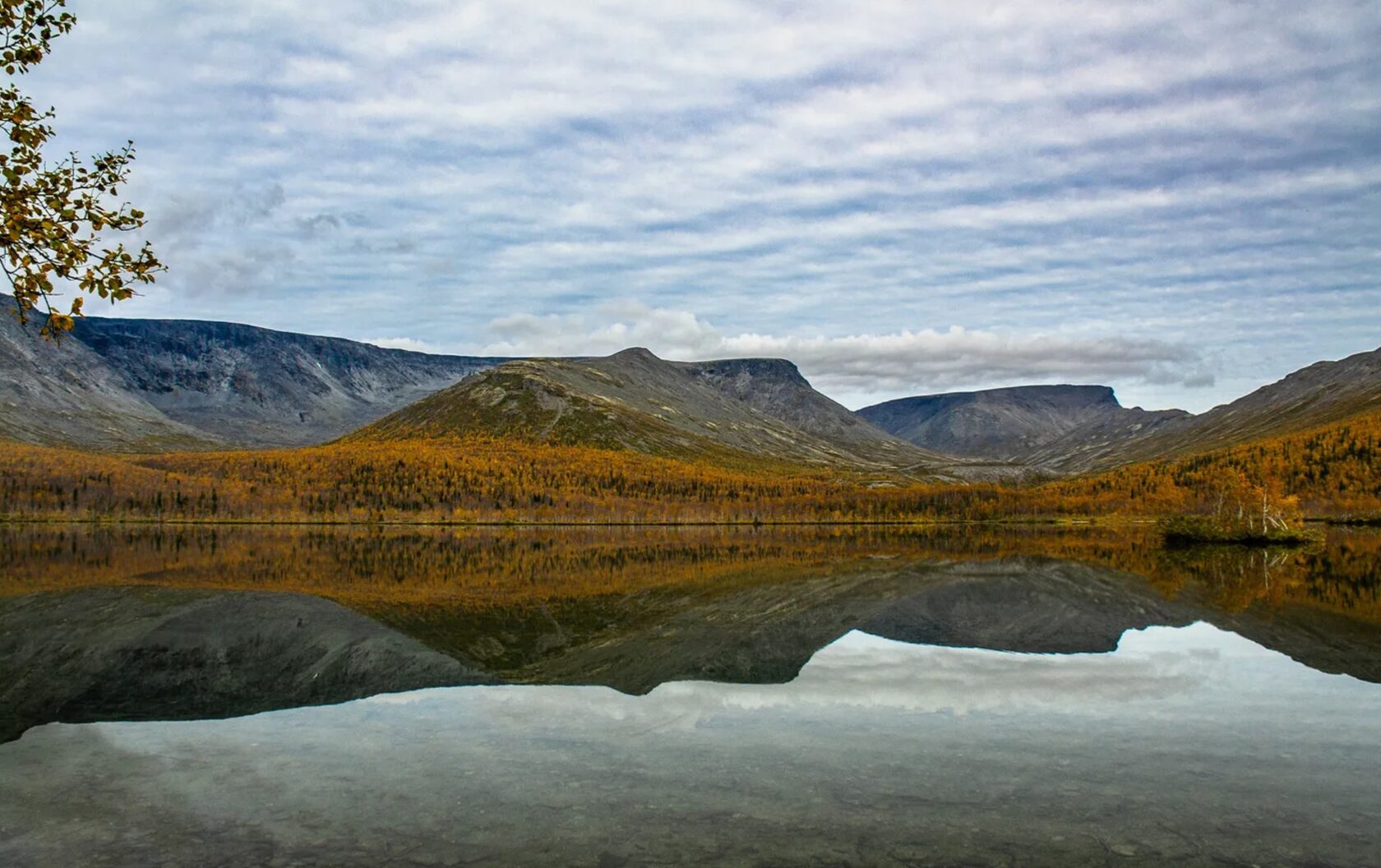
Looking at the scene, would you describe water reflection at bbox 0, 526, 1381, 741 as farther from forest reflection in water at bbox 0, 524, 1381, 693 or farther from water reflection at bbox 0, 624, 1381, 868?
water reflection at bbox 0, 624, 1381, 868

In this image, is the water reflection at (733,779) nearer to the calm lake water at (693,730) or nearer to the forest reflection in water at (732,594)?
the calm lake water at (693,730)

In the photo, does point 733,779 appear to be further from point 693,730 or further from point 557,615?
point 557,615

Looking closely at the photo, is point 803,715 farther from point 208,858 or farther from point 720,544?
point 720,544

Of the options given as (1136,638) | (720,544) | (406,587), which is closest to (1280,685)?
(1136,638)

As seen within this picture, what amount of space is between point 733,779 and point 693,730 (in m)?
4.42

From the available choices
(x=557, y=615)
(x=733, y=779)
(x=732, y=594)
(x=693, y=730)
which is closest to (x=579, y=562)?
(x=732, y=594)

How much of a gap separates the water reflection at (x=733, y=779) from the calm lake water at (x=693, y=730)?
0.30ft

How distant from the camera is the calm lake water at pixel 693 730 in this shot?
14.6m

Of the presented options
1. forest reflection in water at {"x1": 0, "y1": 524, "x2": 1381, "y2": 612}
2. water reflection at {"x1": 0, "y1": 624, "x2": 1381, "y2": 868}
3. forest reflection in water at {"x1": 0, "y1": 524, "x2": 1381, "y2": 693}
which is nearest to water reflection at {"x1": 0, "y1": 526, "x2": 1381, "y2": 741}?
forest reflection in water at {"x1": 0, "y1": 524, "x2": 1381, "y2": 693}

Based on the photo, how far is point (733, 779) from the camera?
58.8 ft

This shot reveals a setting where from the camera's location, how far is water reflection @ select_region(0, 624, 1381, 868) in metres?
14.1

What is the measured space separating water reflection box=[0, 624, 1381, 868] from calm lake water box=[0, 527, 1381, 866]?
93 mm

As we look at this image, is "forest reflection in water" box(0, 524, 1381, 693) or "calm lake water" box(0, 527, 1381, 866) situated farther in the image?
"forest reflection in water" box(0, 524, 1381, 693)

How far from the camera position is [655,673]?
98.6ft
